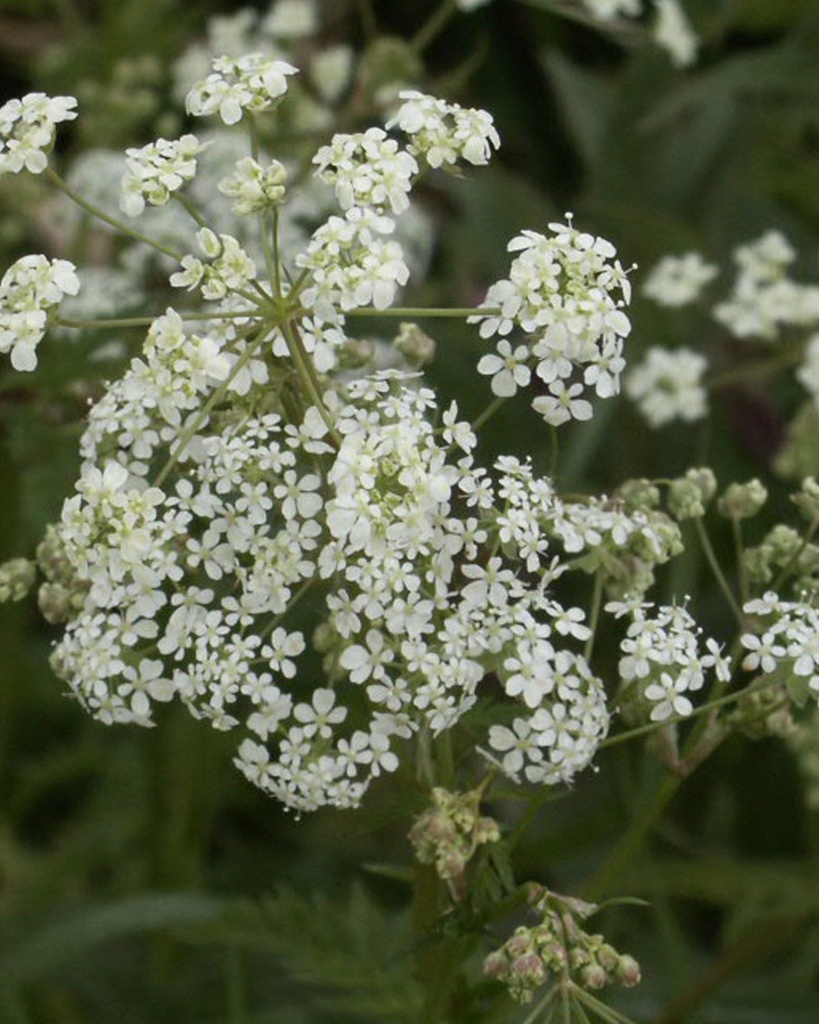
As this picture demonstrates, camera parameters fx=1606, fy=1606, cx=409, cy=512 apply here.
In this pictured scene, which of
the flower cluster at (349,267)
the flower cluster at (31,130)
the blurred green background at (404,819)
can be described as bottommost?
the blurred green background at (404,819)

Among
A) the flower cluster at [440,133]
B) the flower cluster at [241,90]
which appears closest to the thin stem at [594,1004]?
the flower cluster at [440,133]

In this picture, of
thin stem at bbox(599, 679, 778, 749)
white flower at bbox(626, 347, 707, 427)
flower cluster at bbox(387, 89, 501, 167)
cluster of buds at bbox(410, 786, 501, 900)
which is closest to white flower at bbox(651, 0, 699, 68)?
white flower at bbox(626, 347, 707, 427)

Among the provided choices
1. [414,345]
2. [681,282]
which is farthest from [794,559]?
[681,282]

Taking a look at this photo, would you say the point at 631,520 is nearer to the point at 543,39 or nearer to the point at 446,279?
the point at 446,279

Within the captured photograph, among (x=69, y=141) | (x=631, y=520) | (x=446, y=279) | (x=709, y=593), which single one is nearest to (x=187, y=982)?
(x=709, y=593)

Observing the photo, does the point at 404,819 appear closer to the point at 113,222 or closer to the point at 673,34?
the point at 113,222

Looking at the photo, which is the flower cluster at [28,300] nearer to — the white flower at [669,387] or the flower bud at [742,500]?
the flower bud at [742,500]

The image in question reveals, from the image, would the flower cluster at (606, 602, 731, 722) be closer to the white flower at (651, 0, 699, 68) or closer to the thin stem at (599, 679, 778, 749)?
the thin stem at (599, 679, 778, 749)
